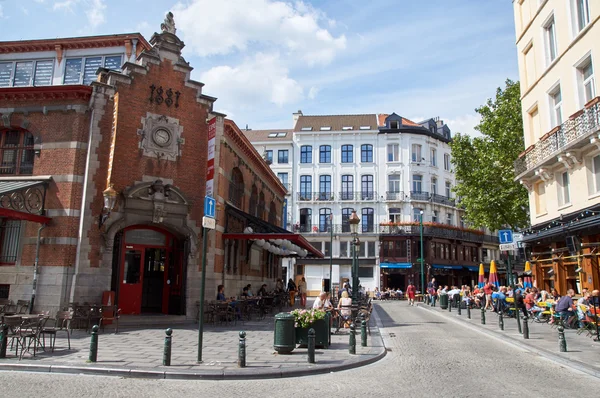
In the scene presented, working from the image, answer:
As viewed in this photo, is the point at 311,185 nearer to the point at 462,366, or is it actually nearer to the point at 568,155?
the point at 568,155

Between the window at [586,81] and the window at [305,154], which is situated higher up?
the window at [305,154]

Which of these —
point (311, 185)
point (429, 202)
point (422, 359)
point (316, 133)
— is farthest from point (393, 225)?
point (422, 359)

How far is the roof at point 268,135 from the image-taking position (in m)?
53.5

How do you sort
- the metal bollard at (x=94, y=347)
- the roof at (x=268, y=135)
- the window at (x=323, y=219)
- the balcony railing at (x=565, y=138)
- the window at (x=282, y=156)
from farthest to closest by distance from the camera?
1. the roof at (x=268, y=135)
2. the window at (x=282, y=156)
3. the window at (x=323, y=219)
4. the balcony railing at (x=565, y=138)
5. the metal bollard at (x=94, y=347)

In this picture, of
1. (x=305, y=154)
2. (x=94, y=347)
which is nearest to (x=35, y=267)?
(x=94, y=347)

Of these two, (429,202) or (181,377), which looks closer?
(181,377)

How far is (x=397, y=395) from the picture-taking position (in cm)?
725

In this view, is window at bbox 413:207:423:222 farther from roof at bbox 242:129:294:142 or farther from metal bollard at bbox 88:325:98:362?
metal bollard at bbox 88:325:98:362

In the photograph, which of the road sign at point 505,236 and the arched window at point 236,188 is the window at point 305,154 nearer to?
the arched window at point 236,188

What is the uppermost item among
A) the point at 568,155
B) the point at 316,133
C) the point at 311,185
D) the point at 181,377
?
the point at 316,133

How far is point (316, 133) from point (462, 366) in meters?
43.3

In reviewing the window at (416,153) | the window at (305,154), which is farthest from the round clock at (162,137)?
the window at (416,153)

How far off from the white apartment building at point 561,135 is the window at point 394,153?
26.2 metres

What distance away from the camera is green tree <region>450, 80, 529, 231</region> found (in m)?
29.2
